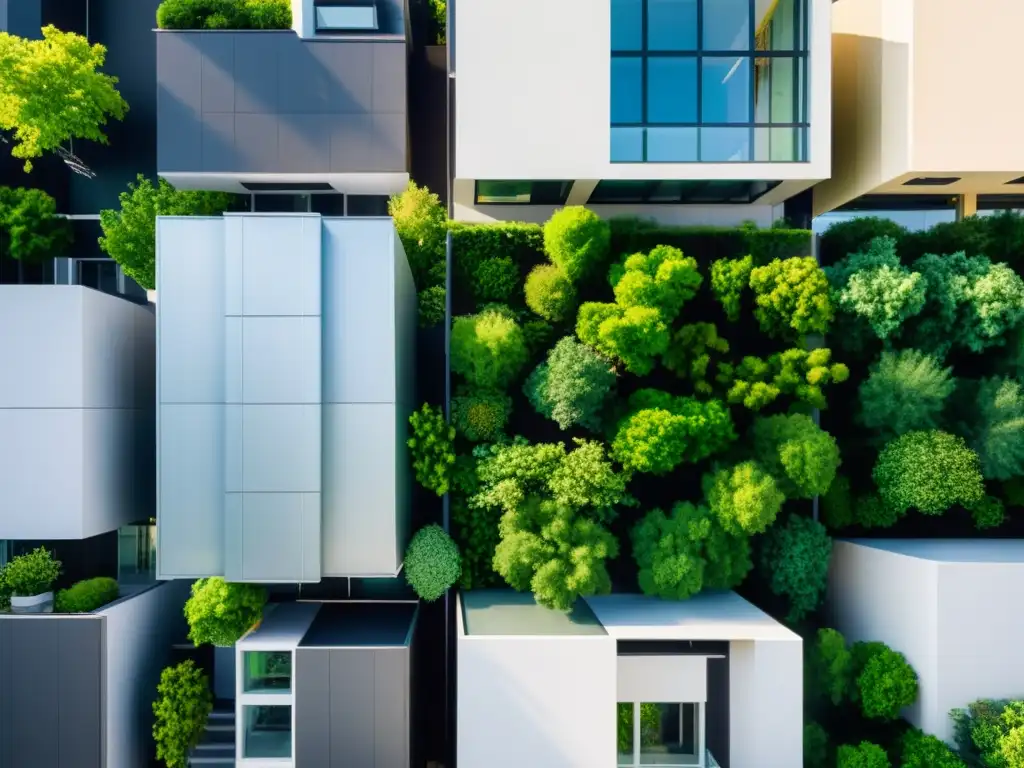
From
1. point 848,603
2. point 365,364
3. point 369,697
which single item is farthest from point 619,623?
point 365,364

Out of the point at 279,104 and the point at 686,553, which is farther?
the point at 279,104

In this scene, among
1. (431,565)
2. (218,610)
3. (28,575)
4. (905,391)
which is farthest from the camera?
(905,391)

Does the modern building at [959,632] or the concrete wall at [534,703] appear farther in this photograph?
the modern building at [959,632]

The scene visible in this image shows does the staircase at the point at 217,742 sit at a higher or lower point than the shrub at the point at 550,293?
lower

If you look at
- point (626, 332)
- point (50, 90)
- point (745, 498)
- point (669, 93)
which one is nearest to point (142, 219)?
point (50, 90)

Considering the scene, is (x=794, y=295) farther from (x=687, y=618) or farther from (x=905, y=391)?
(x=687, y=618)

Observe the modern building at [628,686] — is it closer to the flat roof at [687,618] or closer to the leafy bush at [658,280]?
the flat roof at [687,618]

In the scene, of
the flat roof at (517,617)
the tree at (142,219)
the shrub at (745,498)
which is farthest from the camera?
the tree at (142,219)

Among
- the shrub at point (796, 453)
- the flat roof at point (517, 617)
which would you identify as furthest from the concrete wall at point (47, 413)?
the shrub at point (796, 453)
